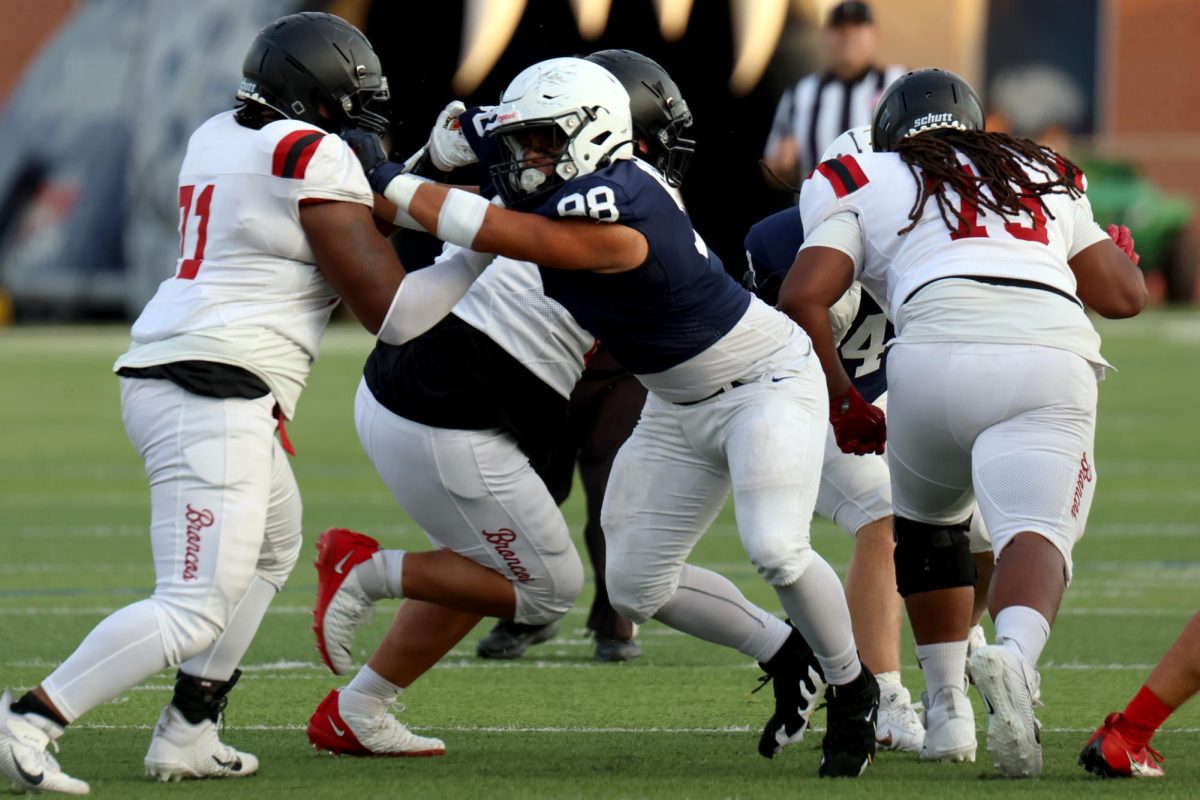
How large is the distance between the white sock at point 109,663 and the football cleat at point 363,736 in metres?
0.74

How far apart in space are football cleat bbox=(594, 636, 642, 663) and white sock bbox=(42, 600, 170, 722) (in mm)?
2350

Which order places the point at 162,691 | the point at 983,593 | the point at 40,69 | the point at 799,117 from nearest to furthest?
the point at 983,593 < the point at 162,691 < the point at 799,117 < the point at 40,69

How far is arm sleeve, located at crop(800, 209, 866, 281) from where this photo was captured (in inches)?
185

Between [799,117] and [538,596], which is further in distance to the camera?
[799,117]

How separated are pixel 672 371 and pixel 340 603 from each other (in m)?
1.02

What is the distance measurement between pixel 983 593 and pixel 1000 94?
89.0ft

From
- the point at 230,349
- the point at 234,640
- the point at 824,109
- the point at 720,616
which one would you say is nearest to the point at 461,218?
the point at 230,349

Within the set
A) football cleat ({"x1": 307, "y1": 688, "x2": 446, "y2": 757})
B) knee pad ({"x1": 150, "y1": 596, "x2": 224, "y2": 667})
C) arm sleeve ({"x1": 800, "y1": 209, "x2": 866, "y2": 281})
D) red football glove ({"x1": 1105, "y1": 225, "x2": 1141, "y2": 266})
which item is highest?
arm sleeve ({"x1": 800, "y1": 209, "x2": 866, "y2": 281})

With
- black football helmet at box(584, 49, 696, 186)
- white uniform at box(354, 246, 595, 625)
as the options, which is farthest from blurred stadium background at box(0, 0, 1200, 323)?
white uniform at box(354, 246, 595, 625)

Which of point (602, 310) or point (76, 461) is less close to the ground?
point (602, 310)

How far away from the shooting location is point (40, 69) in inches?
987

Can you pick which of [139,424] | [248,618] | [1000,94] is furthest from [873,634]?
[1000,94]

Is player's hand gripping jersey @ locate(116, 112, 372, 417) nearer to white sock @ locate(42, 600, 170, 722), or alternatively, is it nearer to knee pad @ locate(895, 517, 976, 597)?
white sock @ locate(42, 600, 170, 722)

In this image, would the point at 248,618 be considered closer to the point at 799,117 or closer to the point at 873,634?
the point at 873,634
